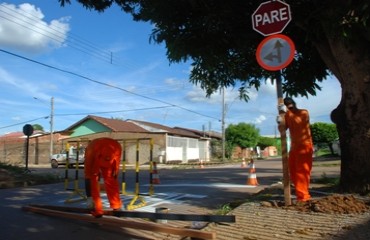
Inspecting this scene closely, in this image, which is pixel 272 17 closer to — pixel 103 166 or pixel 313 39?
pixel 313 39

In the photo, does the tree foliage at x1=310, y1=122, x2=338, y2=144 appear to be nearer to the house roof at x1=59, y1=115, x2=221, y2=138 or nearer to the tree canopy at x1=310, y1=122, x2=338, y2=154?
the tree canopy at x1=310, y1=122, x2=338, y2=154

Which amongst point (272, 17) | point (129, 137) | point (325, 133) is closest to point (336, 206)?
point (272, 17)

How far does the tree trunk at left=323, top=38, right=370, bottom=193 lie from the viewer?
25.2 ft

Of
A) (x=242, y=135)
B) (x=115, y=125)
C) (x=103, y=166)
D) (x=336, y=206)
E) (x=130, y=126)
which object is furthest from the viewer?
(x=242, y=135)

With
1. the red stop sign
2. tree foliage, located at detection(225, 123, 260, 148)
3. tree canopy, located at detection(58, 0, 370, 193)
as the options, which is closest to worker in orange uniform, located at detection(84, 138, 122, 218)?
tree canopy, located at detection(58, 0, 370, 193)

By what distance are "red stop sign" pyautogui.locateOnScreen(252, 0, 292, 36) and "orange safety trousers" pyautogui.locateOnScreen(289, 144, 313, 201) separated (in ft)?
6.38

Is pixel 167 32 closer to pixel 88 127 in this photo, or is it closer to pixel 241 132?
pixel 88 127

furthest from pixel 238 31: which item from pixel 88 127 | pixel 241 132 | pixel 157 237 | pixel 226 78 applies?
pixel 241 132

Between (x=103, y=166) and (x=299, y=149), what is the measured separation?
10.7 feet

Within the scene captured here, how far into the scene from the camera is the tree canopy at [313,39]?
22.9 feet

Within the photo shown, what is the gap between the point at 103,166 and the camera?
7.63m

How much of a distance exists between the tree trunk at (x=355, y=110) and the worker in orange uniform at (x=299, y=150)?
3.34ft

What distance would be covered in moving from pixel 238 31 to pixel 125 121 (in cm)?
4678

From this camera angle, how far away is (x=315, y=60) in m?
10.1
